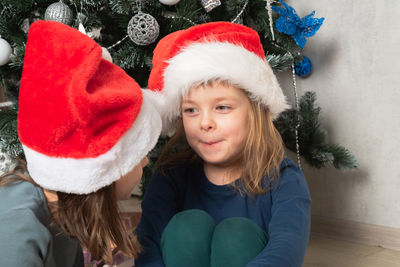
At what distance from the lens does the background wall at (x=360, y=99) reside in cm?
139

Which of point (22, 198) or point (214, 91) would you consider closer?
point (22, 198)

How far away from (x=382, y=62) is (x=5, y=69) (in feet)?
3.87

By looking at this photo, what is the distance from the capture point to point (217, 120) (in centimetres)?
106

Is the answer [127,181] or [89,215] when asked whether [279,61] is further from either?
[89,215]

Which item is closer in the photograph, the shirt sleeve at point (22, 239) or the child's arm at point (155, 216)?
the shirt sleeve at point (22, 239)

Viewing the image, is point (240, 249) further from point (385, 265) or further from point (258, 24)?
point (258, 24)

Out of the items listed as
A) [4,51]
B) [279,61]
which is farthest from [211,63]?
[4,51]

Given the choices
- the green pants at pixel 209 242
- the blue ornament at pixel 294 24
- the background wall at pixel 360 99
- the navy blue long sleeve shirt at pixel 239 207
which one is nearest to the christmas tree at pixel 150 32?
the blue ornament at pixel 294 24

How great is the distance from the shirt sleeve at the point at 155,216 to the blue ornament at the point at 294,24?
589 mm

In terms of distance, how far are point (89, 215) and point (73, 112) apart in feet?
0.84

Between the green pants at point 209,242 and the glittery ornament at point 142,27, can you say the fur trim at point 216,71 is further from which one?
the green pants at point 209,242

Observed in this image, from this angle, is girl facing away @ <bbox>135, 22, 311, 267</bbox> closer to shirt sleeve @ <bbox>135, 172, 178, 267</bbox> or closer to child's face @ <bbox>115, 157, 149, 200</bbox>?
shirt sleeve @ <bbox>135, 172, 178, 267</bbox>

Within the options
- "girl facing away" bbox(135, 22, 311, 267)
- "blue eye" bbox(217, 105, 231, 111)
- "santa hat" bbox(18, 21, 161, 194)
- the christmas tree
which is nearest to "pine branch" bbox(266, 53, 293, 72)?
the christmas tree

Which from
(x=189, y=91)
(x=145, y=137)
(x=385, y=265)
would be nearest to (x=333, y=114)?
(x=385, y=265)
